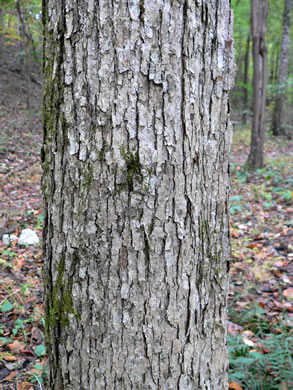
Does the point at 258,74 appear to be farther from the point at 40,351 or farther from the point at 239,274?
the point at 40,351

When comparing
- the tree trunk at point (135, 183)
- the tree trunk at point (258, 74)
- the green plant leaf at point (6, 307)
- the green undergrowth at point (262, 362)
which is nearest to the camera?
the tree trunk at point (135, 183)

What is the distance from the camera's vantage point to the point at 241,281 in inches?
149

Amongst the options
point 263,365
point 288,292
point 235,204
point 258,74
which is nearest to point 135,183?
point 263,365

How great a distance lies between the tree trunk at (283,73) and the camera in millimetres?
12211

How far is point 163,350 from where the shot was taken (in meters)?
1.16

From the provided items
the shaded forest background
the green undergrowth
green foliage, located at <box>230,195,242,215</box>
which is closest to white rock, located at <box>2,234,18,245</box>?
the shaded forest background

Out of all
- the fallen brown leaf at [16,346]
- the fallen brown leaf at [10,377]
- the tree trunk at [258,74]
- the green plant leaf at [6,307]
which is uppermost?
the tree trunk at [258,74]

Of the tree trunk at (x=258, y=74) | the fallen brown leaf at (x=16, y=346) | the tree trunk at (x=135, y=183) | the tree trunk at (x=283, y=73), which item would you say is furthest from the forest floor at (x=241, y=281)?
the tree trunk at (x=283, y=73)

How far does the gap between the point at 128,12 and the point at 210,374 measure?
131 cm

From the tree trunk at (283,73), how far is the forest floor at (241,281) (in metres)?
5.19

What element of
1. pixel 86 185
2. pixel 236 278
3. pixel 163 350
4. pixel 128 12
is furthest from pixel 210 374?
pixel 236 278

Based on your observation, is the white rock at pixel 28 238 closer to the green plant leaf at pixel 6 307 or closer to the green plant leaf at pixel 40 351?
the green plant leaf at pixel 6 307

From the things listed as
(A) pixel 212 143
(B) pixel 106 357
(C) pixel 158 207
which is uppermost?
(A) pixel 212 143

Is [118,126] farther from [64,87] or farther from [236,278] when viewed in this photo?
[236,278]
